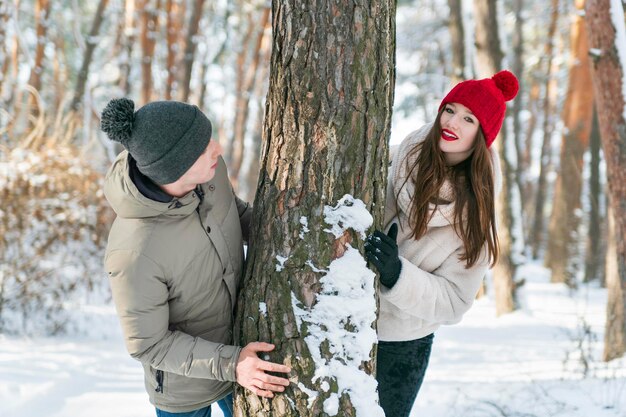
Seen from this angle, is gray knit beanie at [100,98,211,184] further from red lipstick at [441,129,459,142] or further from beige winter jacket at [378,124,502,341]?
red lipstick at [441,129,459,142]

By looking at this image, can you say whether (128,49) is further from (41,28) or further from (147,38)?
(41,28)

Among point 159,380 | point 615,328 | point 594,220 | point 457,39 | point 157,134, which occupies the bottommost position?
point 615,328

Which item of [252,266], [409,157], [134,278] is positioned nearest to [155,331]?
[134,278]

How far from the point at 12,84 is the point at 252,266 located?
1040cm

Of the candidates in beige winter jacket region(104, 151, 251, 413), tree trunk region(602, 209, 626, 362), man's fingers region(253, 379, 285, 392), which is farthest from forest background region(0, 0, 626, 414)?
beige winter jacket region(104, 151, 251, 413)

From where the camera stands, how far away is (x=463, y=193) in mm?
2166

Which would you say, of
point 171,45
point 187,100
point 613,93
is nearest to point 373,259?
point 613,93

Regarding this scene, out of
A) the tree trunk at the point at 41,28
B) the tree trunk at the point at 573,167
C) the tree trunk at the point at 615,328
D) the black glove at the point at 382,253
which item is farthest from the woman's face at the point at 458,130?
the tree trunk at the point at 41,28

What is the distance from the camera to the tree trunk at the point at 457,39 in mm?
8203

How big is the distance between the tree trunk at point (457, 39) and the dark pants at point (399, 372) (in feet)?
21.5

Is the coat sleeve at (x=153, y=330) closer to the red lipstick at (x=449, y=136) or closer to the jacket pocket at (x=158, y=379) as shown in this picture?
the jacket pocket at (x=158, y=379)

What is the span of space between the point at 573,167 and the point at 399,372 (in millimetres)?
10607

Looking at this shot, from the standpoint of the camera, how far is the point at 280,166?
1.94m

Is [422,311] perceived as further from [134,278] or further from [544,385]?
[544,385]
